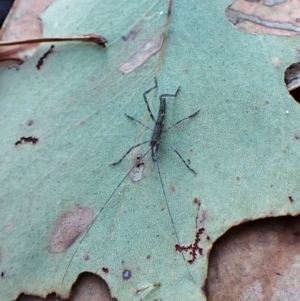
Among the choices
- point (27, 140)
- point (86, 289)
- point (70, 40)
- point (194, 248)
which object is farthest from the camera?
point (70, 40)

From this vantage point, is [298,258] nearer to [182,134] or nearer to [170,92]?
[182,134]

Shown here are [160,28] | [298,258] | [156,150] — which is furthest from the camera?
[160,28]

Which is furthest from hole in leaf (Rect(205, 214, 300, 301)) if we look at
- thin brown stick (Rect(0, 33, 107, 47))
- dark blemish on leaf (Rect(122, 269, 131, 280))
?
thin brown stick (Rect(0, 33, 107, 47))

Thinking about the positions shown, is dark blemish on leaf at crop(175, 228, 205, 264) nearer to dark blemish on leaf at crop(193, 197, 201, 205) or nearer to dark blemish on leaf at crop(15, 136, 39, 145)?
dark blemish on leaf at crop(193, 197, 201, 205)

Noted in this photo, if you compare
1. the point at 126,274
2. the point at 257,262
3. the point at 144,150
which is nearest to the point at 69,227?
the point at 126,274

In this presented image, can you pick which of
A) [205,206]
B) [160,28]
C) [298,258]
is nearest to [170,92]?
[160,28]

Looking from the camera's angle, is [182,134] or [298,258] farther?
[182,134]

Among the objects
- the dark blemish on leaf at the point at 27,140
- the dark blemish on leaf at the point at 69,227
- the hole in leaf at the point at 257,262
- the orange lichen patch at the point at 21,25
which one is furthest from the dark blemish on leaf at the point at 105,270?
the orange lichen patch at the point at 21,25

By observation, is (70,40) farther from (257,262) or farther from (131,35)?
(257,262)
